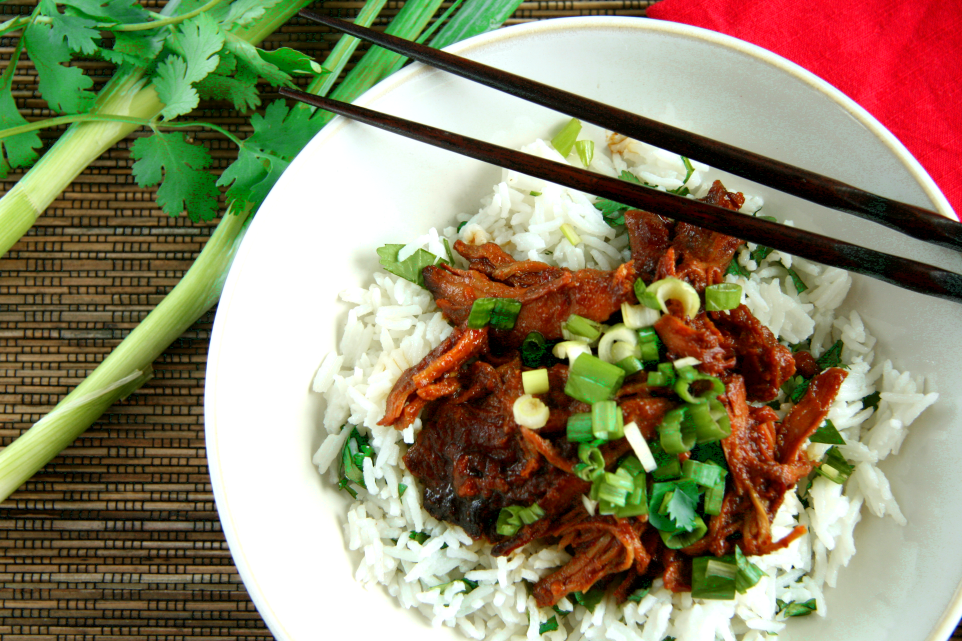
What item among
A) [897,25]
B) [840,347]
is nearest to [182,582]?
[840,347]

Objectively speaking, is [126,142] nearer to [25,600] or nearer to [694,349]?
[25,600]

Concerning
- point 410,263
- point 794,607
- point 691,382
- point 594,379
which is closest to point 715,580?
point 794,607

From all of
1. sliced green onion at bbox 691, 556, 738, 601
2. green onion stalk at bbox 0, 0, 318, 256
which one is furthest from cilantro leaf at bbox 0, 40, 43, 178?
sliced green onion at bbox 691, 556, 738, 601

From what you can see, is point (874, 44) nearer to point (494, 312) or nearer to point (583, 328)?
point (583, 328)

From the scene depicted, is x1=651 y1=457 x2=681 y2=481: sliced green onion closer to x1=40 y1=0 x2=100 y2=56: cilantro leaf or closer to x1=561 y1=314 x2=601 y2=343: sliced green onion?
x1=561 y1=314 x2=601 y2=343: sliced green onion

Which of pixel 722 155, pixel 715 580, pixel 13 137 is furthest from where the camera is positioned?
pixel 13 137

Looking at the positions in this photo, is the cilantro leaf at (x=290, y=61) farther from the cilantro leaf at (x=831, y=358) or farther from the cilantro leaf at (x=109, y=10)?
the cilantro leaf at (x=831, y=358)
